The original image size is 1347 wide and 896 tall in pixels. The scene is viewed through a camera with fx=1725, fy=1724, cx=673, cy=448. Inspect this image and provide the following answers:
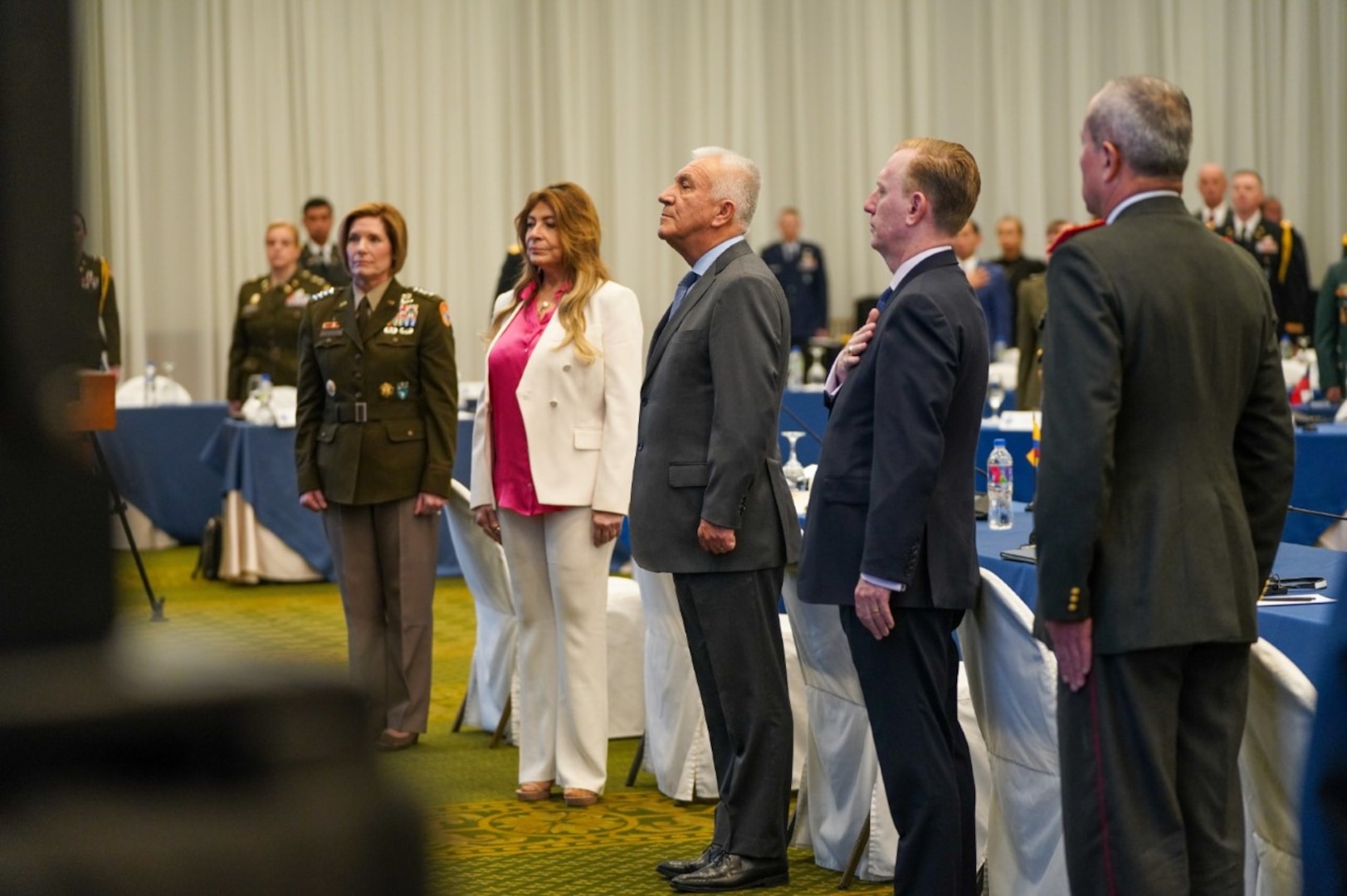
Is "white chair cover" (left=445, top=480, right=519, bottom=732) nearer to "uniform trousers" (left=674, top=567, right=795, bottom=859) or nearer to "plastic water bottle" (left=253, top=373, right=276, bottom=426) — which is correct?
"uniform trousers" (left=674, top=567, right=795, bottom=859)

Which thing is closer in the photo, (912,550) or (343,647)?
(343,647)

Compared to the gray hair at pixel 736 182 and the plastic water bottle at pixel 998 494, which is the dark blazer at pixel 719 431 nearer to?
the gray hair at pixel 736 182

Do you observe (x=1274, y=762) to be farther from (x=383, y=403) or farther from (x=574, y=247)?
(x=383, y=403)

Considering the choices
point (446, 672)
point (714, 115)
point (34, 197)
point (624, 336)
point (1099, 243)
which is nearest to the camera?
point (34, 197)

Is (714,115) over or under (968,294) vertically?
over

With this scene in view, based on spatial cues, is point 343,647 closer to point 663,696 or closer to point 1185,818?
point 1185,818

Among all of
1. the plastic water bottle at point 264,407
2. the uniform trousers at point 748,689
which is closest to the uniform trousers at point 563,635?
the uniform trousers at point 748,689

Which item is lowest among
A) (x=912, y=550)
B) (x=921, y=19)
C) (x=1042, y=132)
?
(x=912, y=550)

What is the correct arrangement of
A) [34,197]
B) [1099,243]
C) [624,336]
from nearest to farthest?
[34,197] → [1099,243] → [624,336]

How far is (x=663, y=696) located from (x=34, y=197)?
155 inches

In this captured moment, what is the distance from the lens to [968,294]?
2826mm

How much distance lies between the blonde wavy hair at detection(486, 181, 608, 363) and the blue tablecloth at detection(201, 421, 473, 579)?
3.66 m

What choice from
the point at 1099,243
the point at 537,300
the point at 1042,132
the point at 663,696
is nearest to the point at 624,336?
the point at 537,300

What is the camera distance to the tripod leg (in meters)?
0.39
